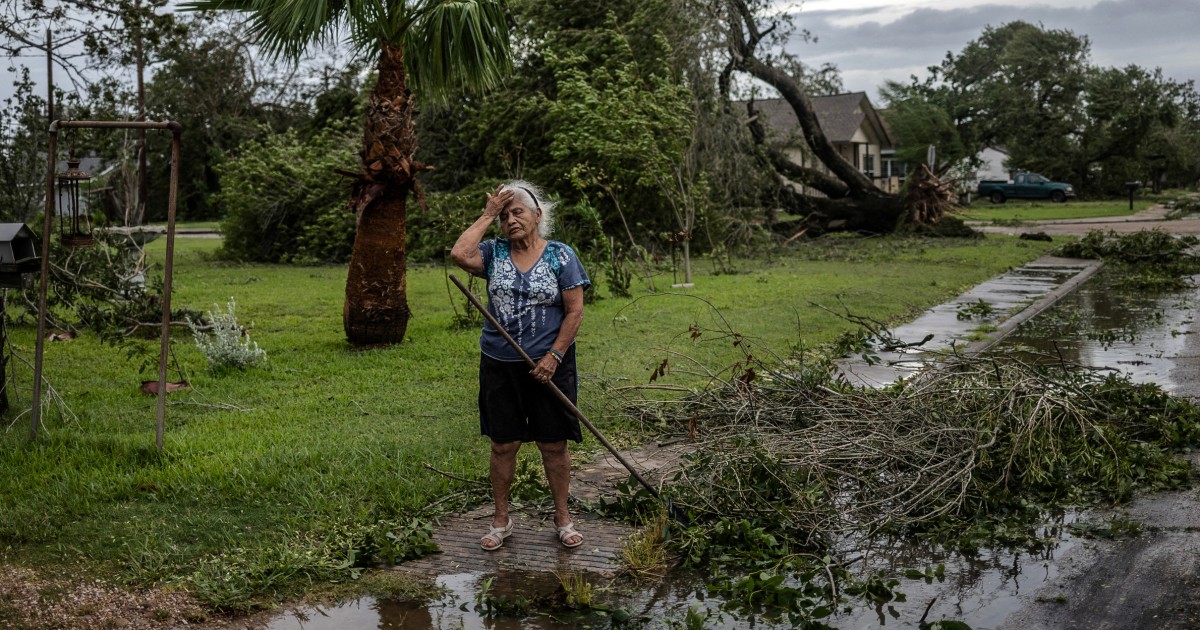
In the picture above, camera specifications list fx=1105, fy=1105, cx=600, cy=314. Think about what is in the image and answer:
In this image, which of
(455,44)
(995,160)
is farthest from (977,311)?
(995,160)

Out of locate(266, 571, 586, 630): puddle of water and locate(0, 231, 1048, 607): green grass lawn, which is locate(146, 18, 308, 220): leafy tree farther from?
locate(266, 571, 586, 630): puddle of water

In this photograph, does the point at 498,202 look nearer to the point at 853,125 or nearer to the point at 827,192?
the point at 827,192

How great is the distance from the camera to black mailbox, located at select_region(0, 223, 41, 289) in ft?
22.8

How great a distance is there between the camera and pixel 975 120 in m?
62.4

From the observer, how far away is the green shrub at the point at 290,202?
2173 centimetres

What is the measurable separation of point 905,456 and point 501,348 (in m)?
2.58

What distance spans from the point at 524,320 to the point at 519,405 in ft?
1.38

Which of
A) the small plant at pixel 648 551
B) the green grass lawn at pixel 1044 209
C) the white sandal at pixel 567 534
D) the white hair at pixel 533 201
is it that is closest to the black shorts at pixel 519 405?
the white sandal at pixel 567 534

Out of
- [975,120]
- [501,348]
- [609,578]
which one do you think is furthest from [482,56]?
[975,120]

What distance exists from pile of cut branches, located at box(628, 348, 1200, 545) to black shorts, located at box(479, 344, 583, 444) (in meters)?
0.82

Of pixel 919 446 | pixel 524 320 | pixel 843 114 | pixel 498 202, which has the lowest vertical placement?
pixel 919 446

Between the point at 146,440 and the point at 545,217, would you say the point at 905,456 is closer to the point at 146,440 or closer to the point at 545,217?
the point at 545,217

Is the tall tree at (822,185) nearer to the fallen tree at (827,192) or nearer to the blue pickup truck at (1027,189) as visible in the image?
the fallen tree at (827,192)

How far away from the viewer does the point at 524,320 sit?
5371mm
